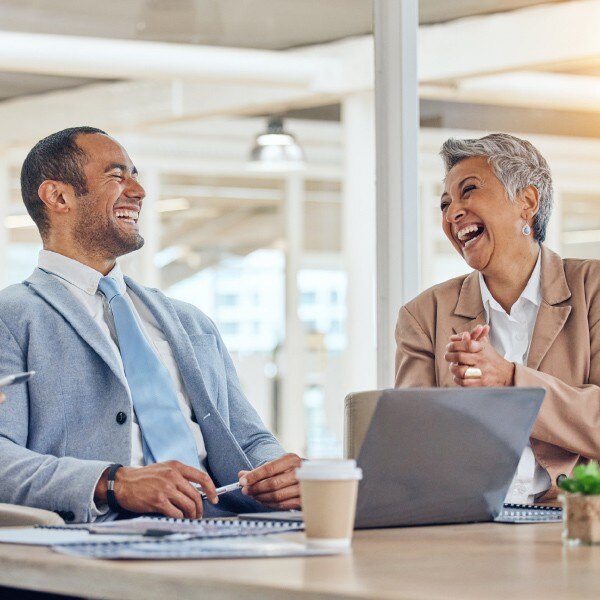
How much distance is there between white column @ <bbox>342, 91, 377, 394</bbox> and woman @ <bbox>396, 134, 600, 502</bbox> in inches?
105

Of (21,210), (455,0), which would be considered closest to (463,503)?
(455,0)

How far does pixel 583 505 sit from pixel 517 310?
50.1 inches

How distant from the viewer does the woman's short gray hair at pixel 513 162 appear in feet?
9.85

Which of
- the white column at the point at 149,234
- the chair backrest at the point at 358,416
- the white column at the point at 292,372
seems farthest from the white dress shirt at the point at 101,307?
the white column at the point at 292,372

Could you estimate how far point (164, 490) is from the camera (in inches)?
84.0

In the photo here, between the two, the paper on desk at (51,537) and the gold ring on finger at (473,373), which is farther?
the gold ring on finger at (473,373)

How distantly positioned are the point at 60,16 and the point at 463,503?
3.26 meters

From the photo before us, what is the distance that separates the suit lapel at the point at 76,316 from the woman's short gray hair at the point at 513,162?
3.26 feet

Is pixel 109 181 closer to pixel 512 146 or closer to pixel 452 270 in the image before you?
pixel 512 146

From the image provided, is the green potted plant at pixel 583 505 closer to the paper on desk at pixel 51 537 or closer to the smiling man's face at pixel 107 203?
the paper on desk at pixel 51 537

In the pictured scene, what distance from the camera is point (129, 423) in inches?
101

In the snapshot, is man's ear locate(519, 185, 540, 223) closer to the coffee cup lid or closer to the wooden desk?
the wooden desk

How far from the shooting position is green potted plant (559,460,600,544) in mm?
1649

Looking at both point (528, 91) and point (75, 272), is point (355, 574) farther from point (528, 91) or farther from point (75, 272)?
point (528, 91)
